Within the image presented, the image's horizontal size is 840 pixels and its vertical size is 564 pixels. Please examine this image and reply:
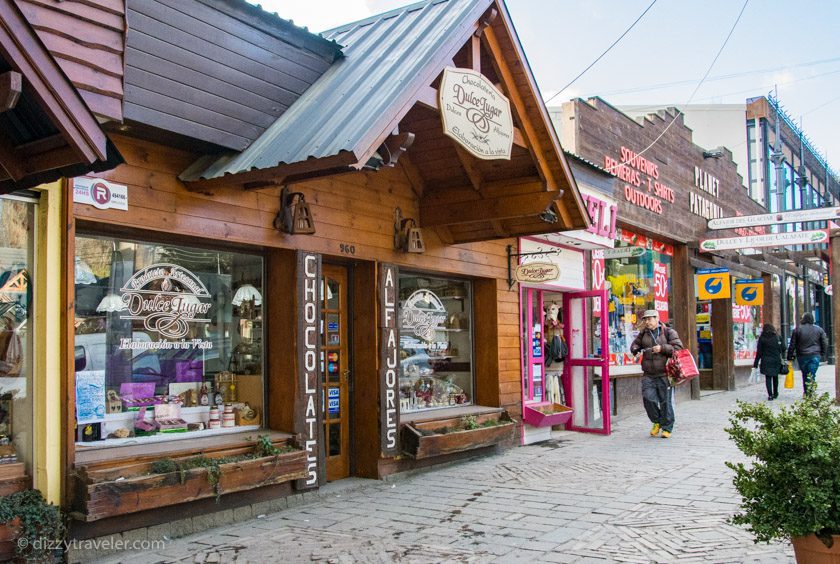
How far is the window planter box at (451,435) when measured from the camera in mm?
8469

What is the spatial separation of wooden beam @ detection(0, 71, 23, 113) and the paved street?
130 inches

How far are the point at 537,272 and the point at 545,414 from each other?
2.08 meters

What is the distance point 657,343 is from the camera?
37.5 ft

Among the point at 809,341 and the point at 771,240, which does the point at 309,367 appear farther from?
the point at 809,341

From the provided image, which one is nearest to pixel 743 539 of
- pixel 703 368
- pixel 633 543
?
pixel 633 543

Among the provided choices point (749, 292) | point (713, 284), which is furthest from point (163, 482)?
point (749, 292)

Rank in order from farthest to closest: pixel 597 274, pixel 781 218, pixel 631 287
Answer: pixel 781 218, pixel 631 287, pixel 597 274

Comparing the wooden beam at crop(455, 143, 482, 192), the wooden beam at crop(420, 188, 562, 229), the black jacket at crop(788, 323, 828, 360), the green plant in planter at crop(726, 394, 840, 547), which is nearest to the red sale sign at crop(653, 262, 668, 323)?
the black jacket at crop(788, 323, 828, 360)

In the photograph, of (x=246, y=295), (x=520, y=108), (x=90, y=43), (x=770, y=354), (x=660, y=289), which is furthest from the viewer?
(x=660, y=289)

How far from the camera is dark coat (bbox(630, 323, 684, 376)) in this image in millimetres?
11188

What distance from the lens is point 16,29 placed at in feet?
12.3

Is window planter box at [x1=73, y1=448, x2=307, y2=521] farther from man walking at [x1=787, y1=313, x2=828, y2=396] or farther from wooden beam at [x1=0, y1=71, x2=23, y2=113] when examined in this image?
man walking at [x1=787, y1=313, x2=828, y2=396]

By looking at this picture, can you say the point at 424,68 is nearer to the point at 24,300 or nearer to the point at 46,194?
the point at 46,194

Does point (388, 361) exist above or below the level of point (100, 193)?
below
